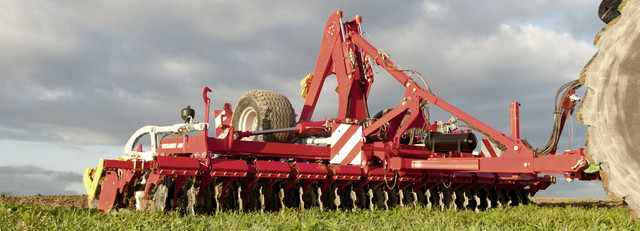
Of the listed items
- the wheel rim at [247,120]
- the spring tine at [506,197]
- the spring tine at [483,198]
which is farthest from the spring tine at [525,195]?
the wheel rim at [247,120]

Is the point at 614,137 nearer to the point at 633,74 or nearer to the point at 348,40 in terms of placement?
the point at 633,74

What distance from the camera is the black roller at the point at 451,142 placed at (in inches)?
291

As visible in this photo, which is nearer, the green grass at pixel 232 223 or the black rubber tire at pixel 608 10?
the black rubber tire at pixel 608 10

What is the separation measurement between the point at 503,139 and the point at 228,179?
350 cm


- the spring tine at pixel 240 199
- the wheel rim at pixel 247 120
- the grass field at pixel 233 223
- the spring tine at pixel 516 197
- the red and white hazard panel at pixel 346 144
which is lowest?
the spring tine at pixel 516 197

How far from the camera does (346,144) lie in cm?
772

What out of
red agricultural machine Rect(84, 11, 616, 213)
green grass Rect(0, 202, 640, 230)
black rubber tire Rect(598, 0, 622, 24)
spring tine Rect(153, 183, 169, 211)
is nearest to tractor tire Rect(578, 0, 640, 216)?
black rubber tire Rect(598, 0, 622, 24)

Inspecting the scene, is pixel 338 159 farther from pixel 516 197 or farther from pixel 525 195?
pixel 525 195

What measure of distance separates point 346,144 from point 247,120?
8.89 ft

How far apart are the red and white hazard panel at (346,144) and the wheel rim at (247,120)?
226 centimetres

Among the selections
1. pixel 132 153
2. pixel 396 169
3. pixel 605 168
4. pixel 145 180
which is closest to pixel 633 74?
pixel 605 168

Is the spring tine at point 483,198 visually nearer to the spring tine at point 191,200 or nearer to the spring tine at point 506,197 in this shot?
the spring tine at point 506,197

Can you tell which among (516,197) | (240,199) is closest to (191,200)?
(240,199)

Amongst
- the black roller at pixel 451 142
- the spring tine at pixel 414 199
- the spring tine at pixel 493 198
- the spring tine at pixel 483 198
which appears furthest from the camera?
the spring tine at pixel 493 198
